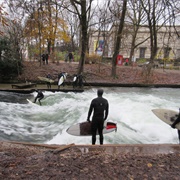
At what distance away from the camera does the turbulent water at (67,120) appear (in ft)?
25.0

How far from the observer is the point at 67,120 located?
9773 millimetres

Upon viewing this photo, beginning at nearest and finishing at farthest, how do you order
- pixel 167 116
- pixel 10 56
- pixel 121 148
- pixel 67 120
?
pixel 121 148
pixel 167 116
pixel 67 120
pixel 10 56

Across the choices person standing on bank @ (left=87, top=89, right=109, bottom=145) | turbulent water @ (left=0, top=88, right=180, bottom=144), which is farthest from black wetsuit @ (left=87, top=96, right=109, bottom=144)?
turbulent water @ (left=0, top=88, right=180, bottom=144)

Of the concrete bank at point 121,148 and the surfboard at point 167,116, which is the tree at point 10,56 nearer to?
the concrete bank at point 121,148

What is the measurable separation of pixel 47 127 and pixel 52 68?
16.0 m

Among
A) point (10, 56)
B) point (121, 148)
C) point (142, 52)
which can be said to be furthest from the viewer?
point (142, 52)

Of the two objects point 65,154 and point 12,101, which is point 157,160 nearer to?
point 65,154

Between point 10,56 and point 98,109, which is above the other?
point 10,56

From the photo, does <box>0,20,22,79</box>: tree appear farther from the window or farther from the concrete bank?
the window

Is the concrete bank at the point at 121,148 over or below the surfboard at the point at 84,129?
over

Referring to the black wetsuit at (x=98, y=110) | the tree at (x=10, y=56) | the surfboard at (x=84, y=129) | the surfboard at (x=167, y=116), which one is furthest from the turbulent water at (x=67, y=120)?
the tree at (x=10, y=56)

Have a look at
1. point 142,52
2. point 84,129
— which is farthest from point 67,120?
point 142,52

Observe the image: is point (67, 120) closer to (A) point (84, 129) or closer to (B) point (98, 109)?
(A) point (84, 129)

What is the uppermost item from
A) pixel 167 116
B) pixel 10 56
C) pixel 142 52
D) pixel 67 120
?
pixel 142 52
